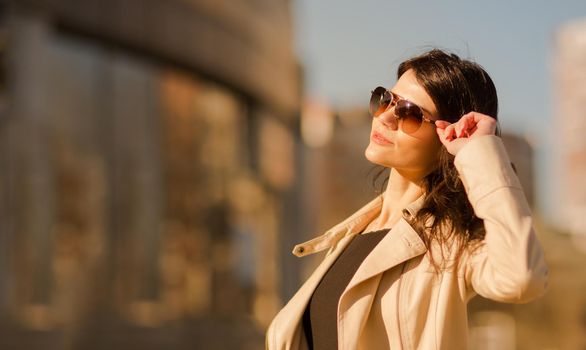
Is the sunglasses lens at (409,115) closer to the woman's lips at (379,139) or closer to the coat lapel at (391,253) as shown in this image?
the woman's lips at (379,139)

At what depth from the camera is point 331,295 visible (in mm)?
2615

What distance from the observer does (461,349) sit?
2.40m

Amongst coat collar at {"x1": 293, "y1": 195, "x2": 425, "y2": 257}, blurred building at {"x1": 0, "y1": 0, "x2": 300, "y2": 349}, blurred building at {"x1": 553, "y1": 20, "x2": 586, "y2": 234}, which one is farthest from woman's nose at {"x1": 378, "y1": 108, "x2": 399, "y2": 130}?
blurred building at {"x1": 553, "y1": 20, "x2": 586, "y2": 234}

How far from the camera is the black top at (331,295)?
2.58m

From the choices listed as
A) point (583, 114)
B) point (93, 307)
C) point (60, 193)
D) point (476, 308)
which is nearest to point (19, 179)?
point (60, 193)

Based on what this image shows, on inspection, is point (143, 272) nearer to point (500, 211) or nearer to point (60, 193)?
point (60, 193)

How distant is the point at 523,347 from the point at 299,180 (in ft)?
21.8

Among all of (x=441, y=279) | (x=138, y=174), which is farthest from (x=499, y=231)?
(x=138, y=174)

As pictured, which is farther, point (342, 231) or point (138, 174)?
Result: point (138, 174)

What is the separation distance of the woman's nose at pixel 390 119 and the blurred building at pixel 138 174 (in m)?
11.6

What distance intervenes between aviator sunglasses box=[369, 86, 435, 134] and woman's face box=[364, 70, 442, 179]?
13 millimetres

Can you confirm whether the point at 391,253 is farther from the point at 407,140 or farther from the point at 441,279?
the point at 407,140

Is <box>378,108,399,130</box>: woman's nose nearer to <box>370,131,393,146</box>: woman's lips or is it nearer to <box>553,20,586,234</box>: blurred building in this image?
<box>370,131,393,146</box>: woman's lips

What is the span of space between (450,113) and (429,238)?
1.09ft
